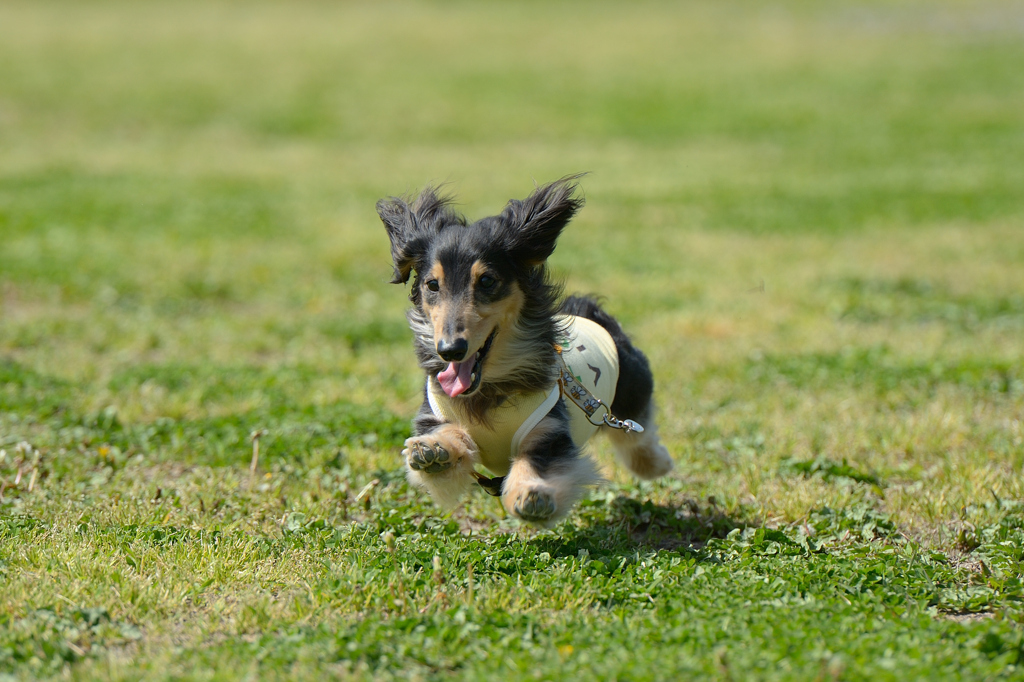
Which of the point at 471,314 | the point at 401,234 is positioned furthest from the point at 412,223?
the point at 471,314

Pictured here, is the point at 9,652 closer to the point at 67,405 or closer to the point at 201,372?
the point at 67,405

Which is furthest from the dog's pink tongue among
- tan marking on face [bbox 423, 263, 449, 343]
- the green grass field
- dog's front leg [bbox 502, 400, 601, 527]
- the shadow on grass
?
the shadow on grass

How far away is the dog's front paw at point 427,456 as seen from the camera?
4289 millimetres

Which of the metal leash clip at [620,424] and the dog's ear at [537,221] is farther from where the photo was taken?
the metal leash clip at [620,424]

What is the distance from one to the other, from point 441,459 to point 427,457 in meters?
0.08

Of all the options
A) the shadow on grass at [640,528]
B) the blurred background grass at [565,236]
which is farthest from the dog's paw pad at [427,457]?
the blurred background grass at [565,236]

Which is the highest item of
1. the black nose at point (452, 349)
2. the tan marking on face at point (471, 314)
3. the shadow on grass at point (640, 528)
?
the tan marking on face at point (471, 314)

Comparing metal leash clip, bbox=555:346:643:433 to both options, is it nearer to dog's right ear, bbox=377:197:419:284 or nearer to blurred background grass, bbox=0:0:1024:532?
dog's right ear, bbox=377:197:419:284

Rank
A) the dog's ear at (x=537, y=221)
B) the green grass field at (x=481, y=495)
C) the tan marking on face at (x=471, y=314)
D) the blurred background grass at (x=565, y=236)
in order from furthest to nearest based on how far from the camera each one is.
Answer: the blurred background grass at (x=565, y=236)
the dog's ear at (x=537, y=221)
the tan marking on face at (x=471, y=314)
the green grass field at (x=481, y=495)

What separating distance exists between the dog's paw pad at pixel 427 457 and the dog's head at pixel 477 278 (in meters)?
0.26

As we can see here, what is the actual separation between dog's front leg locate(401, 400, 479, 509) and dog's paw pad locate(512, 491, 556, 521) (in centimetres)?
44

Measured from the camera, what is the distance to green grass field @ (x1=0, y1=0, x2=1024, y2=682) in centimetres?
358

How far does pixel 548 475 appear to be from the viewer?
431cm

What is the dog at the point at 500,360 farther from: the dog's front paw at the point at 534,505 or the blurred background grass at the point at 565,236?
the blurred background grass at the point at 565,236
